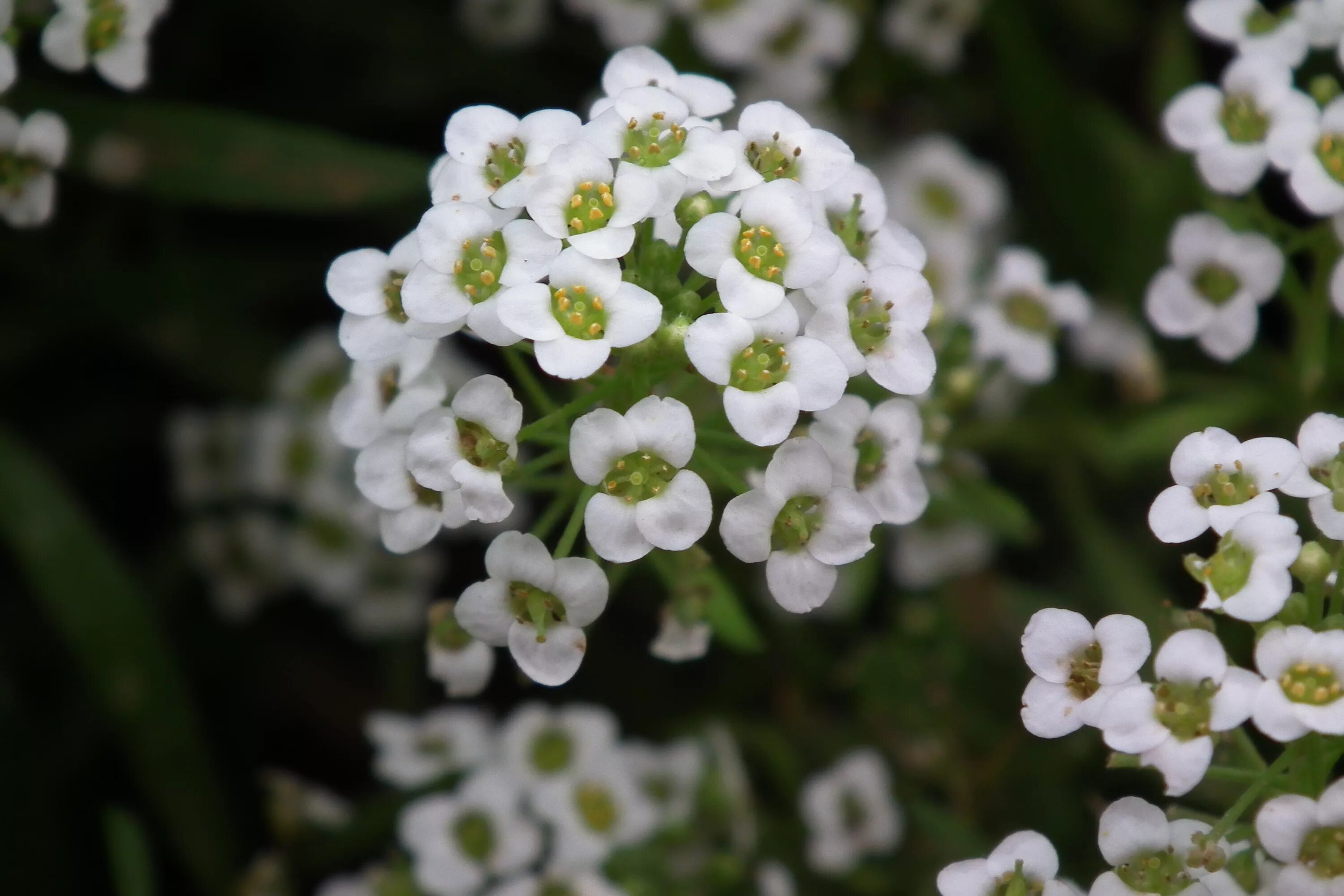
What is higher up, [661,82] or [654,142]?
[661,82]

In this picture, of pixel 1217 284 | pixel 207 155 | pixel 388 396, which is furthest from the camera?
pixel 207 155

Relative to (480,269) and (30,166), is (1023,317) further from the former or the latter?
(30,166)

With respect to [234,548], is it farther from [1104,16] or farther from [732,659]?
[1104,16]

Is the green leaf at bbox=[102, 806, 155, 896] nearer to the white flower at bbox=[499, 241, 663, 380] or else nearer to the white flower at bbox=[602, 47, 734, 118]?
the white flower at bbox=[499, 241, 663, 380]

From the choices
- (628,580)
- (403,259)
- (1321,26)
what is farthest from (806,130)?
(628,580)

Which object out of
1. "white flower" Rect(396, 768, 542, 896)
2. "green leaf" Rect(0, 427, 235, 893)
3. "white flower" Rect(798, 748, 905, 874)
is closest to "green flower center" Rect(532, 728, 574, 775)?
"white flower" Rect(396, 768, 542, 896)

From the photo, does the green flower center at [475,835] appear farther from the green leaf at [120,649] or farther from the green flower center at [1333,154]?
the green flower center at [1333,154]

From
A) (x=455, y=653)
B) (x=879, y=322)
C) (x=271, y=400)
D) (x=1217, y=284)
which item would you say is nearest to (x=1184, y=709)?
(x=879, y=322)
